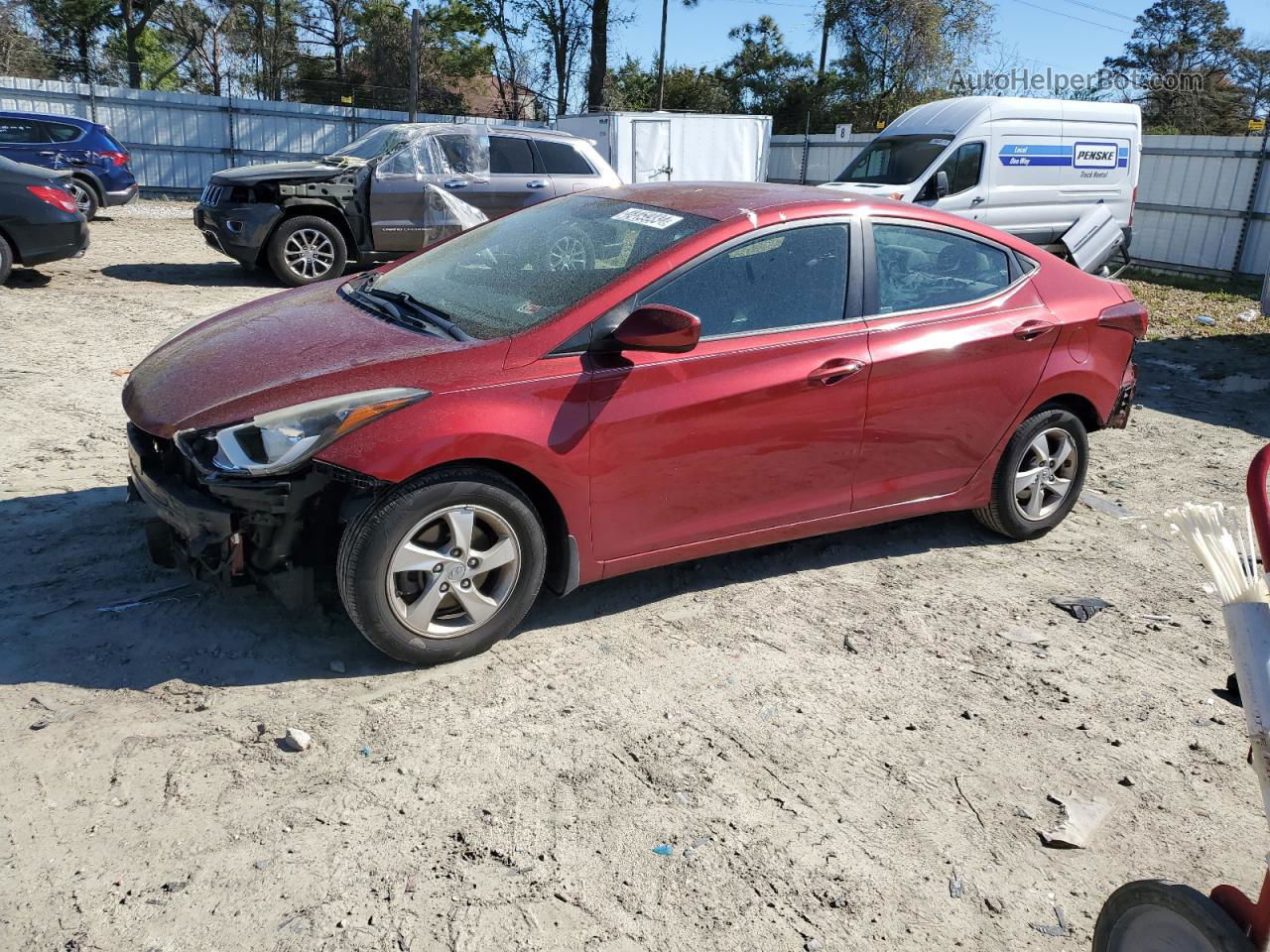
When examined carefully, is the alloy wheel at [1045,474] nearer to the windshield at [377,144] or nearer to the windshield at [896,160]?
the windshield at [377,144]

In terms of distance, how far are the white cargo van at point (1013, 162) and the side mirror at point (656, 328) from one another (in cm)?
1041

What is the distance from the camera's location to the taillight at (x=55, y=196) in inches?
395

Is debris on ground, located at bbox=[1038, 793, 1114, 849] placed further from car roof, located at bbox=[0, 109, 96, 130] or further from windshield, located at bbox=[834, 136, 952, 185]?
car roof, located at bbox=[0, 109, 96, 130]

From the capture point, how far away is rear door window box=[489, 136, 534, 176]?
1239 cm

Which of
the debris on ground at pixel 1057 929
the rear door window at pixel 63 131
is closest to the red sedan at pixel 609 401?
the debris on ground at pixel 1057 929

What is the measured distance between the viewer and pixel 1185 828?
314cm

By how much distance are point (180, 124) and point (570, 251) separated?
→ 69.5 feet

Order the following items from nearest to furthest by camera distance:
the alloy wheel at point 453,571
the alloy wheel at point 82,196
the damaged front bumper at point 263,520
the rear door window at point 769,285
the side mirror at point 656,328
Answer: the damaged front bumper at point 263,520 < the alloy wheel at point 453,571 < the side mirror at point 656,328 < the rear door window at point 769,285 < the alloy wheel at point 82,196

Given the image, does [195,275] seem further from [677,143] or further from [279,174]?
[677,143]

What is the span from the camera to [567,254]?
4.31m

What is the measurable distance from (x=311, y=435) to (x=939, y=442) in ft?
9.02

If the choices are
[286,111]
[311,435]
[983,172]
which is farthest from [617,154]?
[311,435]

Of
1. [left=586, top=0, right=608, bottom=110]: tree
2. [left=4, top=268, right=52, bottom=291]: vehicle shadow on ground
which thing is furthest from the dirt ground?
[left=586, top=0, right=608, bottom=110]: tree

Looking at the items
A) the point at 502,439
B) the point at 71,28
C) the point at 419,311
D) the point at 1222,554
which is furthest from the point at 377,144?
the point at 71,28
